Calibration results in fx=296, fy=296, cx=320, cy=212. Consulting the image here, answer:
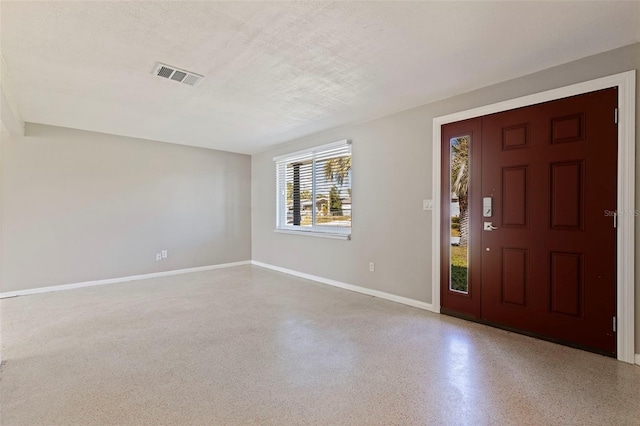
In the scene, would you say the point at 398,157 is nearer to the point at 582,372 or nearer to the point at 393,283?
the point at 393,283

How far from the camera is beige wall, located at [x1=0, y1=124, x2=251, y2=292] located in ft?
13.6

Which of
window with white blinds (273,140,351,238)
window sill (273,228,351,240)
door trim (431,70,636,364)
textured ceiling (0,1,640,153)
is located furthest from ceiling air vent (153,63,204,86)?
Result: door trim (431,70,636,364)

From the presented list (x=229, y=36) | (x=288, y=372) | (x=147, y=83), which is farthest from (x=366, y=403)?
(x=147, y=83)

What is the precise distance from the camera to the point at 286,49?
2320 mm

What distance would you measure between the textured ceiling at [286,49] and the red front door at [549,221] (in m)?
0.54

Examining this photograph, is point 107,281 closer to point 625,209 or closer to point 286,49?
point 286,49

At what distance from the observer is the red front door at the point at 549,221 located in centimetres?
236

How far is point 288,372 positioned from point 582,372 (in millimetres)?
2101

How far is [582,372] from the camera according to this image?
212cm

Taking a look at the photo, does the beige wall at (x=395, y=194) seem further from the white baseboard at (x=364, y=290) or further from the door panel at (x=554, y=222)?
the door panel at (x=554, y=222)

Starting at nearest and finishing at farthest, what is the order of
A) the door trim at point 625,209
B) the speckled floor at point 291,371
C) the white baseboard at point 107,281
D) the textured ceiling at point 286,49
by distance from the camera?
the speckled floor at point 291,371 < the textured ceiling at point 286,49 < the door trim at point 625,209 < the white baseboard at point 107,281

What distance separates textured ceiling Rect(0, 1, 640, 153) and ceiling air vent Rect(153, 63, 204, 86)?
8 centimetres

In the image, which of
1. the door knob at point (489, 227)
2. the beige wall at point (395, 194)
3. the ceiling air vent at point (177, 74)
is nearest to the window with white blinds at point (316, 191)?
the beige wall at point (395, 194)

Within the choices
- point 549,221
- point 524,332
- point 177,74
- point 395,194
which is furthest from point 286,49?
point 524,332
